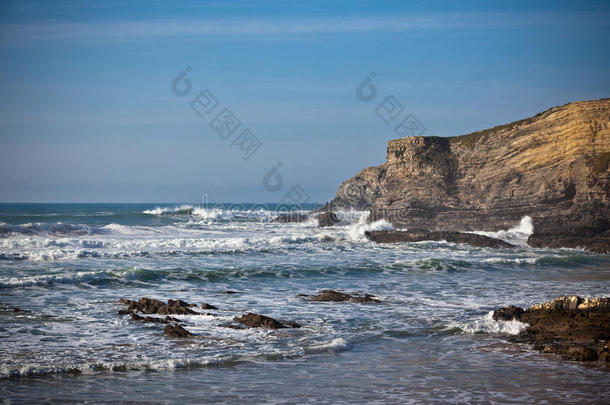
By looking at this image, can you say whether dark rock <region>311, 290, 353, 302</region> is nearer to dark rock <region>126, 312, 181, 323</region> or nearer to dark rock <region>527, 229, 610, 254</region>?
dark rock <region>126, 312, 181, 323</region>

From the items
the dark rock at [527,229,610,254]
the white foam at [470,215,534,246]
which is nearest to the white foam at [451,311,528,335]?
the dark rock at [527,229,610,254]

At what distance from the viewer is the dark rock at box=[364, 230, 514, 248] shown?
112 ft

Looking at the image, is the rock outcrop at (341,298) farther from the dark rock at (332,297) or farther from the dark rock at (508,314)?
the dark rock at (508,314)

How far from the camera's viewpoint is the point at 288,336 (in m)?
11.5

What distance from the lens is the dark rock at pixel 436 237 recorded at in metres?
34.3

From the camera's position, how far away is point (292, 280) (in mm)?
20750

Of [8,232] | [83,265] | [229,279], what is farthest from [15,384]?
[8,232]

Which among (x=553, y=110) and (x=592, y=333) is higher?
(x=553, y=110)

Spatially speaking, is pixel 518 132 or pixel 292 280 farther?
pixel 518 132

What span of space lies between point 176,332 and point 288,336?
229 centimetres

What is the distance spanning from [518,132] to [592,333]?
3485cm

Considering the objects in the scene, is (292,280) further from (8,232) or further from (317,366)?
(8,232)

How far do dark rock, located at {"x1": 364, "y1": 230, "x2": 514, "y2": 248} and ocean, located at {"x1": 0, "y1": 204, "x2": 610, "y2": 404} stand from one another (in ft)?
27.8

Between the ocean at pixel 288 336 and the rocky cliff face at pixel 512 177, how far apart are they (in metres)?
12.5
